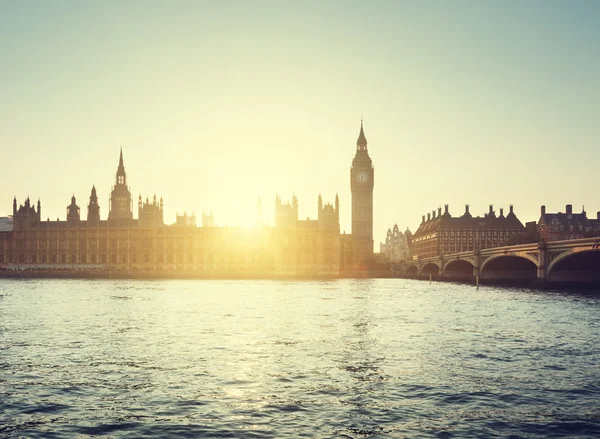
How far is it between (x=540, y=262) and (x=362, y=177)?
116m

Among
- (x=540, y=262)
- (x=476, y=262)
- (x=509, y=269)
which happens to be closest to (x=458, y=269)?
(x=509, y=269)

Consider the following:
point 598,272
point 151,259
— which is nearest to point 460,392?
point 598,272

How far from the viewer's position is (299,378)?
68.3 feet

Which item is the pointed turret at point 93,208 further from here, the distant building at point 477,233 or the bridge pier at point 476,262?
the bridge pier at point 476,262

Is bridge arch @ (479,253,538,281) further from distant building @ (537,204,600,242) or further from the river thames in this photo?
the river thames

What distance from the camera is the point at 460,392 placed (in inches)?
739

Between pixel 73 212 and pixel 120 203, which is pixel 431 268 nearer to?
pixel 120 203

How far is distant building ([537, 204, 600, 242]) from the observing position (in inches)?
6506

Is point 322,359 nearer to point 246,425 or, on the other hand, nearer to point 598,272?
point 246,425

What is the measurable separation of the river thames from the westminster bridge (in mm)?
33507

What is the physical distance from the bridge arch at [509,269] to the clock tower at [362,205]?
2650 inches

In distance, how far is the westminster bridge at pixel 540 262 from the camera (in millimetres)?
71062

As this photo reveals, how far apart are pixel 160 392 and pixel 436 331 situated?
2046 cm

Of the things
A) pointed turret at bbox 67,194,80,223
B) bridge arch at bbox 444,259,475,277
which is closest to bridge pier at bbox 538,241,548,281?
bridge arch at bbox 444,259,475,277
